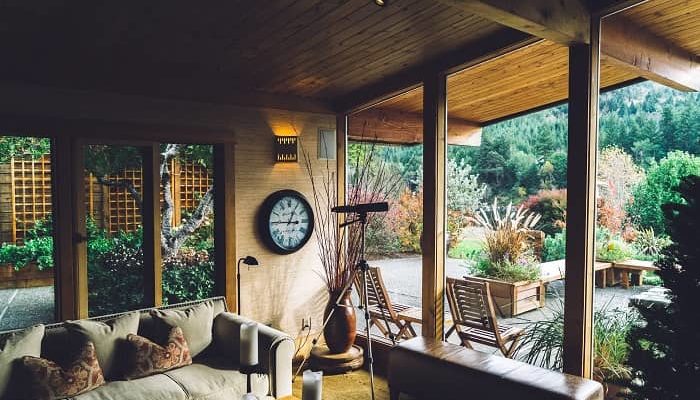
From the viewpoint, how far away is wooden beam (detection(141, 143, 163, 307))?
12.9ft

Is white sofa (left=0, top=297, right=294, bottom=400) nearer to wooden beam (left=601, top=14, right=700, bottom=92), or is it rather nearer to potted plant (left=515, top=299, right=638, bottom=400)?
potted plant (left=515, top=299, right=638, bottom=400)

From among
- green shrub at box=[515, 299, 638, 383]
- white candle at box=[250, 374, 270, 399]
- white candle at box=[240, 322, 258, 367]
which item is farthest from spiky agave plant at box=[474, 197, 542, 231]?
white candle at box=[240, 322, 258, 367]

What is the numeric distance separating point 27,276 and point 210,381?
170 cm

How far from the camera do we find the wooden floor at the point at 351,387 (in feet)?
12.6

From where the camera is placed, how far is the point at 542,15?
266 cm

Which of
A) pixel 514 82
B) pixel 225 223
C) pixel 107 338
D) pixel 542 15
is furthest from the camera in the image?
pixel 225 223

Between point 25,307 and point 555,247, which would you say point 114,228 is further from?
point 555,247

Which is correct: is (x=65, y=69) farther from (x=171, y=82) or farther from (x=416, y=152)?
(x=416, y=152)

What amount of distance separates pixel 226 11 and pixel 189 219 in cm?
255

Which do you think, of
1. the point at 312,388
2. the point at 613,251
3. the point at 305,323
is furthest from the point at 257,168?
the point at 613,251

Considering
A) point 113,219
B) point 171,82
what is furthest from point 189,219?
point 171,82

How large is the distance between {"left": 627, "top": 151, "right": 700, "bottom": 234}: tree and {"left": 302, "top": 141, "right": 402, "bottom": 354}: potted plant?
6.84ft

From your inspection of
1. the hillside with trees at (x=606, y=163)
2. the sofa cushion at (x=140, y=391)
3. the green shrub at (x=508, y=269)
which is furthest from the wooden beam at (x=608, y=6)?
the sofa cushion at (x=140, y=391)

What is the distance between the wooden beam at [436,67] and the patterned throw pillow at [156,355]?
2.65 metres
